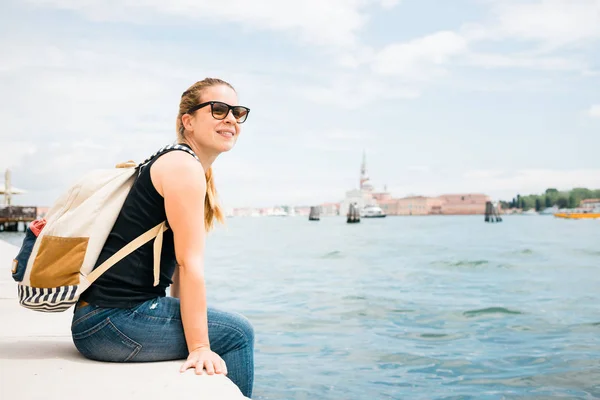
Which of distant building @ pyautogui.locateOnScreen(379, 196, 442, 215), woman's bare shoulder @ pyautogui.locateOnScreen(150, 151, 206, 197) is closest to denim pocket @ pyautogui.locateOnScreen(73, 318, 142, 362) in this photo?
woman's bare shoulder @ pyautogui.locateOnScreen(150, 151, 206, 197)

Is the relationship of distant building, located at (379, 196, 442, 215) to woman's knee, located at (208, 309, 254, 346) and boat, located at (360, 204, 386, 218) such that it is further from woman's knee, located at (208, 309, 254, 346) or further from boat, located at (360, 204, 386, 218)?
woman's knee, located at (208, 309, 254, 346)

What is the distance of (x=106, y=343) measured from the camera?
6.82 ft

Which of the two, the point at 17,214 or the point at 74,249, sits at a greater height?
the point at 74,249

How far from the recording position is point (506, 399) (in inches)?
181

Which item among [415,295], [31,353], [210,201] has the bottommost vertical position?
[415,295]

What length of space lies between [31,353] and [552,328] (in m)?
7.31

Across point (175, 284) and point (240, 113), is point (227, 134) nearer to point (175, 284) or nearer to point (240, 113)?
point (240, 113)

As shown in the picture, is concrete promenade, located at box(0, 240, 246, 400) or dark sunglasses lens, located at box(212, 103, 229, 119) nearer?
concrete promenade, located at box(0, 240, 246, 400)

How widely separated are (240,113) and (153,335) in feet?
2.81

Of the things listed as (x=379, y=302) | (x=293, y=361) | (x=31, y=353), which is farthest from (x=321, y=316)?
(x=31, y=353)

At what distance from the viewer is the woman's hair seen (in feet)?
7.20

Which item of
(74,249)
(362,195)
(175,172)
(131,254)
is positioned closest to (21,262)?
(74,249)

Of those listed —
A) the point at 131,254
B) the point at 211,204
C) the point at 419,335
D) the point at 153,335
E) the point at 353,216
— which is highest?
the point at 211,204

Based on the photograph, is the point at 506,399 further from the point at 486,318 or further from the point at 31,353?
the point at 486,318
